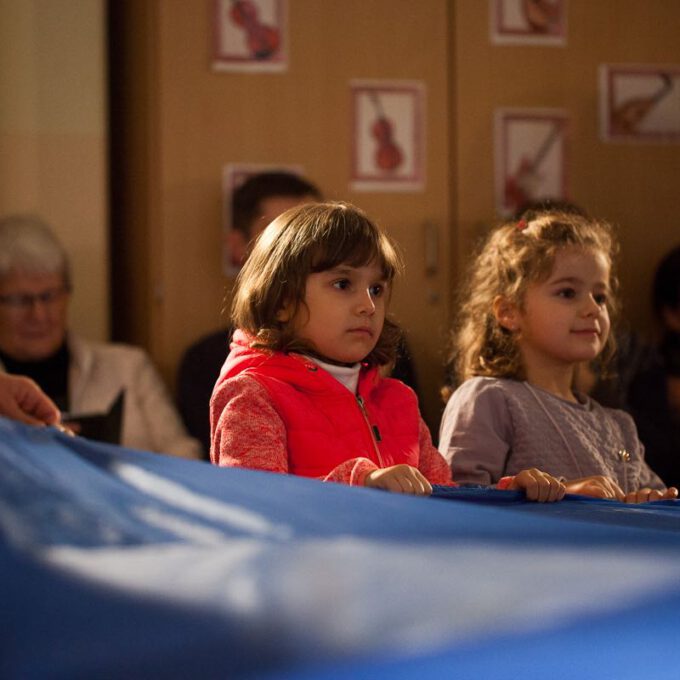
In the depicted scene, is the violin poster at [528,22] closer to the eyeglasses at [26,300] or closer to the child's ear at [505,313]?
the eyeglasses at [26,300]

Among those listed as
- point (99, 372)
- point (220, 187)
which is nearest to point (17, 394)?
point (99, 372)

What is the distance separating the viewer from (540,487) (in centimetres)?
119

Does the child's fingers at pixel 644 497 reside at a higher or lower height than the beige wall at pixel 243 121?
lower

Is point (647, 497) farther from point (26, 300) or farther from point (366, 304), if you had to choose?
point (26, 300)

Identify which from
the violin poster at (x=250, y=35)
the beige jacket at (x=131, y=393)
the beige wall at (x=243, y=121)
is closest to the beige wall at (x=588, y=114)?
the beige wall at (x=243, y=121)

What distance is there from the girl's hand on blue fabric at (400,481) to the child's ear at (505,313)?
58 cm

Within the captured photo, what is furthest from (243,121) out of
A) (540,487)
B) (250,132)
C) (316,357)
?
(540,487)

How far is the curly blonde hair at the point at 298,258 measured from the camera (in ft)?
4.37

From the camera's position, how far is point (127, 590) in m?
0.69

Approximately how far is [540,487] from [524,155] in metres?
1.89

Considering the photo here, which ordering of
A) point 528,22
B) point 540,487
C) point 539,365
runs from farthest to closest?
point 528,22 → point 539,365 → point 540,487

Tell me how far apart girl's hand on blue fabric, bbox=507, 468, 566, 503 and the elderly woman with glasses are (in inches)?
58.3

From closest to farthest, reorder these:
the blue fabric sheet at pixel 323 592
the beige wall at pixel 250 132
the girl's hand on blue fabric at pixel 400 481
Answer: the blue fabric sheet at pixel 323 592
the girl's hand on blue fabric at pixel 400 481
the beige wall at pixel 250 132

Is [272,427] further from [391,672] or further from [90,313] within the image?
[90,313]
